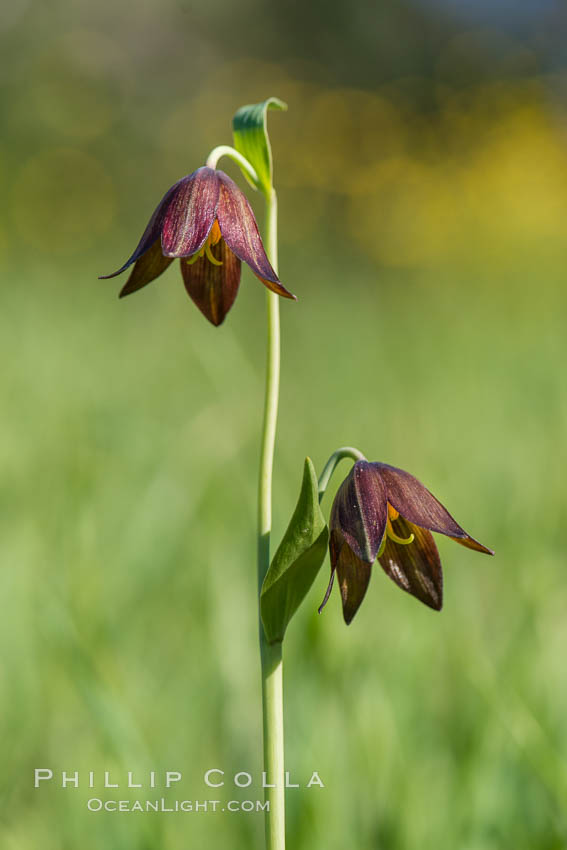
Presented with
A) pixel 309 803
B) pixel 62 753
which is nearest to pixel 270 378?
pixel 309 803

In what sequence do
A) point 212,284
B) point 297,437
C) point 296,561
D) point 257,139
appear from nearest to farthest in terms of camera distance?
1. point 296,561
2. point 257,139
3. point 212,284
4. point 297,437

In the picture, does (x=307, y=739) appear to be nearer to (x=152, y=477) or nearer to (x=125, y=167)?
(x=152, y=477)

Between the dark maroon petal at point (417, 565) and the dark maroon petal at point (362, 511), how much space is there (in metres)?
0.11

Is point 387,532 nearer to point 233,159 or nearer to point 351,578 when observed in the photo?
point 351,578

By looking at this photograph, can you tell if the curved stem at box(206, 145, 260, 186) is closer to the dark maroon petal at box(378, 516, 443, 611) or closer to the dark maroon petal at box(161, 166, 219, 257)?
the dark maroon petal at box(161, 166, 219, 257)

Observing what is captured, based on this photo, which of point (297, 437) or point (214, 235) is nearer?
point (214, 235)

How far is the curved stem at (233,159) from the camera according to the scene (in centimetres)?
86

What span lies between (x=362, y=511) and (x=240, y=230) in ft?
0.94

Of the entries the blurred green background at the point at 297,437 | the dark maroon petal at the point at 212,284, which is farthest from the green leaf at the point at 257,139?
the blurred green background at the point at 297,437

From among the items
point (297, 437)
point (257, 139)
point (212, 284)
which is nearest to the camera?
point (257, 139)

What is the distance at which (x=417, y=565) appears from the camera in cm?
92

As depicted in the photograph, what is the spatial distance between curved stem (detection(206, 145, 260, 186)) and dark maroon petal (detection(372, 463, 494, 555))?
1.05ft

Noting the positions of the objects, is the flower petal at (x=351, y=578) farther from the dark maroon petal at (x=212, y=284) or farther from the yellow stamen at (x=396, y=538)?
the dark maroon petal at (x=212, y=284)

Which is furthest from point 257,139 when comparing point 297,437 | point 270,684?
point 297,437
